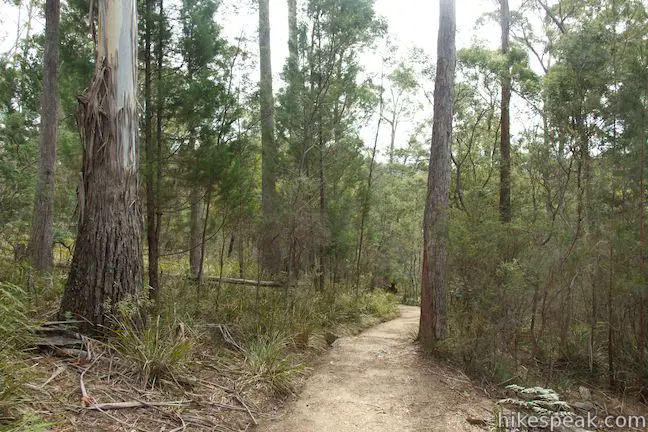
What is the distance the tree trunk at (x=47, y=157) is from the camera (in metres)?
7.08

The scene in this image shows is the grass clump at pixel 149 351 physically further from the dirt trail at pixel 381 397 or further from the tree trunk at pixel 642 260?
the tree trunk at pixel 642 260

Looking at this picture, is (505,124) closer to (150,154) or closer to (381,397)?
(381,397)

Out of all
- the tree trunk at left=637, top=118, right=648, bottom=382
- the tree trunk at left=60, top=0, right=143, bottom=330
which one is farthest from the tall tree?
the tree trunk at left=637, top=118, right=648, bottom=382

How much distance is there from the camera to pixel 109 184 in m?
4.73

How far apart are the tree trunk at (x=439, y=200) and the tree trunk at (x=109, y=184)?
4619mm

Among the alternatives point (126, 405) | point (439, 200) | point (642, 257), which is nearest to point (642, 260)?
point (642, 257)

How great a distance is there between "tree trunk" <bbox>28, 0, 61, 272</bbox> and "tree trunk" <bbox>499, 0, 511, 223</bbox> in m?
9.11

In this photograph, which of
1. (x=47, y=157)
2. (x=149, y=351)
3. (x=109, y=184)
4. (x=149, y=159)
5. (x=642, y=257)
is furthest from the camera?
(x=47, y=157)

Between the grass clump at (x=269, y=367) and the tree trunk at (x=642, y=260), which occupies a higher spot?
the tree trunk at (x=642, y=260)

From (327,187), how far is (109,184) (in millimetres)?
6944

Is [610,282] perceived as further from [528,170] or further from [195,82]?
[195,82]

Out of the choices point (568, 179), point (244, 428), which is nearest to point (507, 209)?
point (568, 179)

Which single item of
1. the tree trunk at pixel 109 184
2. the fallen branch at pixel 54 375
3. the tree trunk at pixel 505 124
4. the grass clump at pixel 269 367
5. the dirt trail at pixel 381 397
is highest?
the tree trunk at pixel 505 124

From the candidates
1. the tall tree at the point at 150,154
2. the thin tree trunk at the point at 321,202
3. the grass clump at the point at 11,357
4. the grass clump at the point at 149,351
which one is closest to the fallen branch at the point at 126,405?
the grass clump at the point at 149,351
